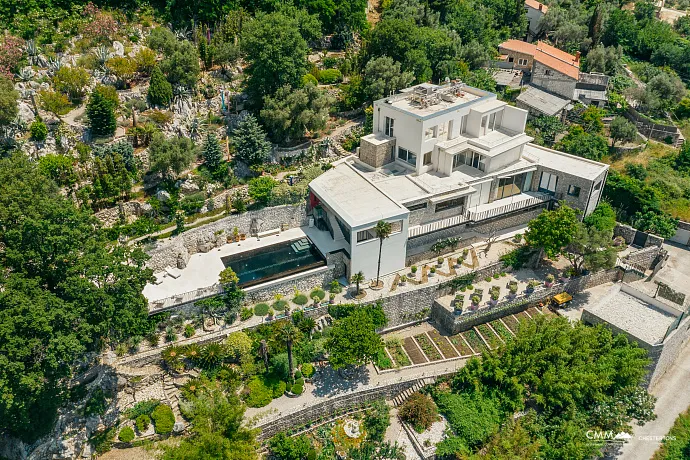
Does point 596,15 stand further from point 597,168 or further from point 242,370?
point 242,370

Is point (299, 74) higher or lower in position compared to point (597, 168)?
higher

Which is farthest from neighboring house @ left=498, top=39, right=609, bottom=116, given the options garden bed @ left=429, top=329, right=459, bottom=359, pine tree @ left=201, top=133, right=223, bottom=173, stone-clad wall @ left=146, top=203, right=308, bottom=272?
pine tree @ left=201, top=133, right=223, bottom=173

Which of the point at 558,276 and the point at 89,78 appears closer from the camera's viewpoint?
the point at 558,276

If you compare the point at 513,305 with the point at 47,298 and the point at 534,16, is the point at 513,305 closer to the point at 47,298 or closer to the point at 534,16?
the point at 47,298

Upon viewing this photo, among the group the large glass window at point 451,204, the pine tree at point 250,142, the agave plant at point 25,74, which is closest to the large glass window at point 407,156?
the large glass window at point 451,204

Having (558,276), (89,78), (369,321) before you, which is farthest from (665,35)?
(89,78)

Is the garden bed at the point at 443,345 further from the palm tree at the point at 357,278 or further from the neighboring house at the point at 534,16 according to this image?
the neighboring house at the point at 534,16

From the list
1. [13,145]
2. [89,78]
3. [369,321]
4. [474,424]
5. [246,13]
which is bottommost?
[474,424]

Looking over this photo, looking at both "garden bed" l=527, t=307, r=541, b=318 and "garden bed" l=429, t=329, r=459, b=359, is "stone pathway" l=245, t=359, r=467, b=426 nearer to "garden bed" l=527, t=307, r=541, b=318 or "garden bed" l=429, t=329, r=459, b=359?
"garden bed" l=429, t=329, r=459, b=359
